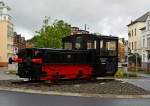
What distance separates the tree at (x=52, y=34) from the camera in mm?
91137

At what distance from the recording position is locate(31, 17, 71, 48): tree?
299 feet

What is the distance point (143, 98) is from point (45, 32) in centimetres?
7255

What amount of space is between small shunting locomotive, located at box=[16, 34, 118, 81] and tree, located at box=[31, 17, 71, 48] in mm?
54673

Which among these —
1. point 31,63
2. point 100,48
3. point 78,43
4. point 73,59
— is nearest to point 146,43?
point 78,43

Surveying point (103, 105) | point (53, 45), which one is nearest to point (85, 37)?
point (103, 105)

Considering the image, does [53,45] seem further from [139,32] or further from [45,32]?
[139,32]

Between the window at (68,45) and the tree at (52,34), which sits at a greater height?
the tree at (52,34)

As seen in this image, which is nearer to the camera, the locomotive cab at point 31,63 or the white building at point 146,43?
the locomotive cab at point 31,63

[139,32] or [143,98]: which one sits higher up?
[139,32]

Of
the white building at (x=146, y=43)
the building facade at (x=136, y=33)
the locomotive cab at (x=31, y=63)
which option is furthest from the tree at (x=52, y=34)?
the locomotive cab at (x=31, y=63)

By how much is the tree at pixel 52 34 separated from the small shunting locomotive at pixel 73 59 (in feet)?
179

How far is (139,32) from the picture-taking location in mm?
117312

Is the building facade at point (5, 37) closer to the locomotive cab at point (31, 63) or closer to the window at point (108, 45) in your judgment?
the window at point (108, 45)

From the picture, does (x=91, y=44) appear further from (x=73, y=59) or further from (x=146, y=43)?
(x=146, y=43)
